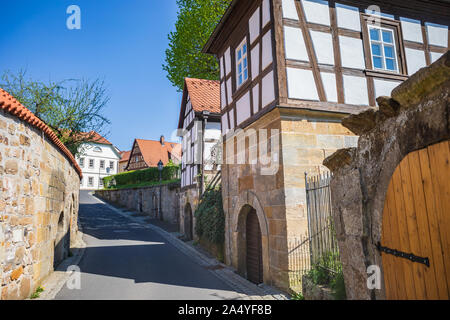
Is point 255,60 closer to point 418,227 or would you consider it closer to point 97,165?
point 418,227

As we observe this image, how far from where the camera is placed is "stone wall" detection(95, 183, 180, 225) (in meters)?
19.7

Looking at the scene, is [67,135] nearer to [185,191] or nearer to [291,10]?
[185,191]

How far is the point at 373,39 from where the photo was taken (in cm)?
735

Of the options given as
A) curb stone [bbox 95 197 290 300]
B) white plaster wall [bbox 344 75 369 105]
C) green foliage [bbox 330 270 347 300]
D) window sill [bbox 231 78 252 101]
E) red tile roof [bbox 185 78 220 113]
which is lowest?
curb stone [bbox 95 197 290 300]

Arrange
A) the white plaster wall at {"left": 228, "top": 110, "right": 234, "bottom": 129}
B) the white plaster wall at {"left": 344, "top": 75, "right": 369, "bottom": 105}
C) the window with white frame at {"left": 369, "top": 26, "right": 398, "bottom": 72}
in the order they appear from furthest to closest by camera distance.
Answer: the white plaster wall at {"left": 228, "top": 110, "right": 234, "bottom": 129}, the window with white frame at {"left": 369, "top": 26, "right": 398, "bottom": 72}, the white plaster wall at {"left": 344, "top": 75, "right": 369, "bottom": 105}

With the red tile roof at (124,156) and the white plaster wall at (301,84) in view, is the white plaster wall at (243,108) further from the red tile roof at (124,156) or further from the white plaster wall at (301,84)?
the red tile roof at (124,156)

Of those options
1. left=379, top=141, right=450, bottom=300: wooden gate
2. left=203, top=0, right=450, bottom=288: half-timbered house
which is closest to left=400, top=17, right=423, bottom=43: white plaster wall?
left=203, top=0, right=450, bottom=288: half-timbered house

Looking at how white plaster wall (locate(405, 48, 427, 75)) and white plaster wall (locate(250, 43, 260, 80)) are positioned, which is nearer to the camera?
white plaster wall (locate(250, 43, 260, 80))

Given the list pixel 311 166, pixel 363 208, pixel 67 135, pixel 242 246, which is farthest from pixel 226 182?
pixel 67 135

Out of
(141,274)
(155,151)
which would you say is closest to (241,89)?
(141,274)

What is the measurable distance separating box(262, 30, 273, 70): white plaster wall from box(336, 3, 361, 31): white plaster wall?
176cm

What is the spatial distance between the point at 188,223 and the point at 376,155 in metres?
12.7

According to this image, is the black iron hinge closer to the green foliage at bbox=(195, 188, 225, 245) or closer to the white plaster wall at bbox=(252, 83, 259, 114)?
the white plaster wall at bbox=(252, 83, 259, 114)

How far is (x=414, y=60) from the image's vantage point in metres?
7.59
